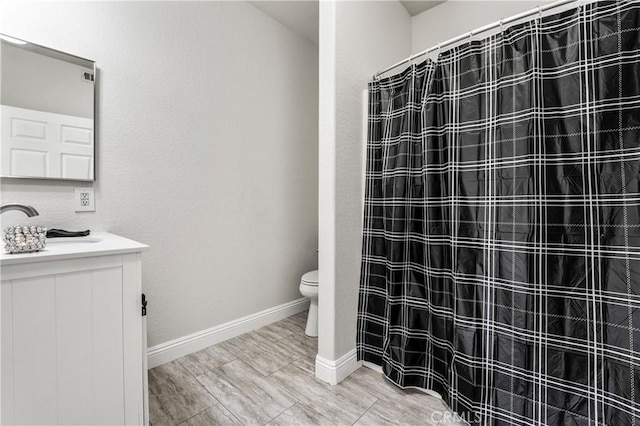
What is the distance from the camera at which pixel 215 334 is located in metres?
1.98

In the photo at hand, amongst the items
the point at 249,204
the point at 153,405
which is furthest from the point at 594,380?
the point at 249,204

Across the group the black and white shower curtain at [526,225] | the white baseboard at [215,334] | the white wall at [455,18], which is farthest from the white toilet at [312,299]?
the white wall at [455,18]

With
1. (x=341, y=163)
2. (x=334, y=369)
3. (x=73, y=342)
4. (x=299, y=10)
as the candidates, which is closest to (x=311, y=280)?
(x=334, y=369)

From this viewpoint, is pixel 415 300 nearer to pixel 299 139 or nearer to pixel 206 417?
pixel 206 417

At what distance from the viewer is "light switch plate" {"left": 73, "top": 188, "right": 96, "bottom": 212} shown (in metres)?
1.43

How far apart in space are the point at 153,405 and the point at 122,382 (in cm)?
47

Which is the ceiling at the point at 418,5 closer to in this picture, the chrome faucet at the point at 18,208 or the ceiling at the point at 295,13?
the ceiling at the point at 295,13

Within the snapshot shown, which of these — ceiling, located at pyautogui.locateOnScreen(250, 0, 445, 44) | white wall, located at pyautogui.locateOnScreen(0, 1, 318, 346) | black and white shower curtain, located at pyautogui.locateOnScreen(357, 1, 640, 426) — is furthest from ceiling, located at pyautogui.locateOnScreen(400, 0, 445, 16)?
black and white shower curtain, located at pyautogui.locateOnScreen(357, 1, 640, 426)

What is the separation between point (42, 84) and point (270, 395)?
1.91 m

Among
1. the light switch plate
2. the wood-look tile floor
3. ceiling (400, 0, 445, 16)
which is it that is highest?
ceiling (400, 0, 445, 16)

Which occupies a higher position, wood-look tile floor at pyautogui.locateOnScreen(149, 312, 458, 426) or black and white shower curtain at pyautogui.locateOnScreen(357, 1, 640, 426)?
black and white shower curtain at pyautogui.locateOnScreen(357, 1, 640, 426)

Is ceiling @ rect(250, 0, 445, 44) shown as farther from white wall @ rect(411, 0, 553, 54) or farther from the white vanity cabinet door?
the white vanity cabinet door

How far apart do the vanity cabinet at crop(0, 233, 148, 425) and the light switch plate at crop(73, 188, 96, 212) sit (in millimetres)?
583

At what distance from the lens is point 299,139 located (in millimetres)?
2588
